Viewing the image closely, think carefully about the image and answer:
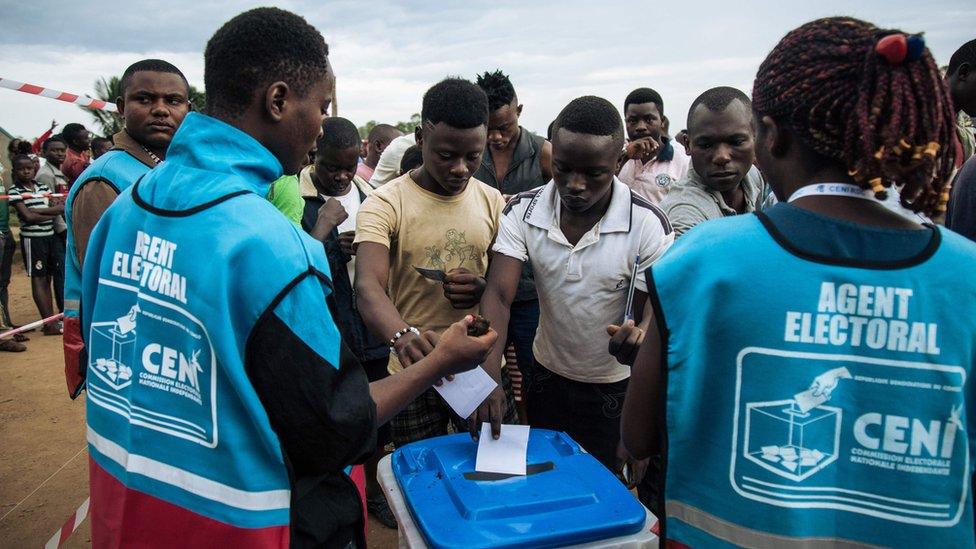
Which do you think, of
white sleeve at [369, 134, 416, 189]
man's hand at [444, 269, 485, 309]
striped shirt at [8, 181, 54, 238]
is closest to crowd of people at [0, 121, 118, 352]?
striped shirt at [8, 181, 54, 238]

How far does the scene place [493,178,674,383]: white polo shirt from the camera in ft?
7.68

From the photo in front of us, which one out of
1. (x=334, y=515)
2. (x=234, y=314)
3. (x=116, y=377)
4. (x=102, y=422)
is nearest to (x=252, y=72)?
(x=234, y=314)

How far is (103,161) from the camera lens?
7.57 ft

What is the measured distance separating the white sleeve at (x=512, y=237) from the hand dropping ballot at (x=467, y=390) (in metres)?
0.64

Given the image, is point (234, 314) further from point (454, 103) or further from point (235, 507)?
point (454, 103)

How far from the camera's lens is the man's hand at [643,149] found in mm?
4461

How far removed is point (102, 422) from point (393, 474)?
0.82 m

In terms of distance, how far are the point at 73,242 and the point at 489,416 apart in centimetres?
168

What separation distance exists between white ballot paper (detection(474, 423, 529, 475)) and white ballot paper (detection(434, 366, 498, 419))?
114 mm

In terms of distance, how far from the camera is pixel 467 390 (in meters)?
1.87

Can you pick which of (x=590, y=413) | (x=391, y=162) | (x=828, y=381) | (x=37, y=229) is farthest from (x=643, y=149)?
(x=37, y=229)

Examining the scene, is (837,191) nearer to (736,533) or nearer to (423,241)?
(736,533)

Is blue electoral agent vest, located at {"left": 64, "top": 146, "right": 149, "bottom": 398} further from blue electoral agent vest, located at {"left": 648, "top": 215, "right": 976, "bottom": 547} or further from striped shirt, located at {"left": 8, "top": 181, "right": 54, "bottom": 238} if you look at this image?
striped shirt, located at {"left": 8, "top": 181, "right": 54, "bottom": 238}

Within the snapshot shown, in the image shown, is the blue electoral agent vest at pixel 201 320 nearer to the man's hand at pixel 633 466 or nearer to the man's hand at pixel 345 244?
the man's hand at pixel 633 466
